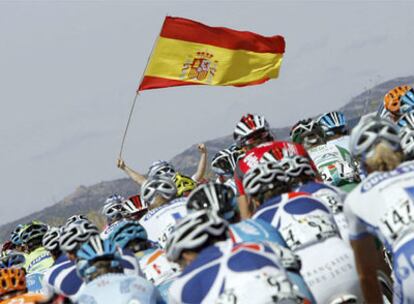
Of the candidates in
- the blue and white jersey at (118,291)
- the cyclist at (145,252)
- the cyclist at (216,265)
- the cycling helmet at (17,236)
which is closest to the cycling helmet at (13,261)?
the cycling helmet at (17,236)

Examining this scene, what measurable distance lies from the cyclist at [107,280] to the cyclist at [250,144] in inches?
111

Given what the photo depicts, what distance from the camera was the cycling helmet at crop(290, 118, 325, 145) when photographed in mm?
13945

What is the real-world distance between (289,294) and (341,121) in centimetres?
835

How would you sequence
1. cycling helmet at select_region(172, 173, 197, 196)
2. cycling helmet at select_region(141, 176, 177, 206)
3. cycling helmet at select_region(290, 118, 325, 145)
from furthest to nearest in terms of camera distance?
cycling helmet at select_region(172, 173, 197, 196) → cycling helmet at select_region(290, 118, 325, 145) → cycling helmet at select_region(141, 176, 177, 206)

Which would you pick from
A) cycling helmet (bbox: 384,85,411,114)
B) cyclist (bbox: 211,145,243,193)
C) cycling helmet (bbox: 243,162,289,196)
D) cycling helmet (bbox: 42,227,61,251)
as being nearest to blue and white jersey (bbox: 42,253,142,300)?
cycling helmet (bbox: 42,227,61,251)

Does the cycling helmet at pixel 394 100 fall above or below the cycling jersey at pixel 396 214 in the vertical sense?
below

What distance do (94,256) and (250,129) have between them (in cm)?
369

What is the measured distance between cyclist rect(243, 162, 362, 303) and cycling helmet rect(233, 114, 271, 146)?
308 centimetres

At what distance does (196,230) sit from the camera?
6.68 metres

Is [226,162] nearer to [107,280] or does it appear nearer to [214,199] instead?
[214,199]

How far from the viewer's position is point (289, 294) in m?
6.34

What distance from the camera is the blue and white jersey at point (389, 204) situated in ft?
23.1

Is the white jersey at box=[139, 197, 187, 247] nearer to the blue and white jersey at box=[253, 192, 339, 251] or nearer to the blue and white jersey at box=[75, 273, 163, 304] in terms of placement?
the blue and white jersey at box=[253, 192, 339, 251]

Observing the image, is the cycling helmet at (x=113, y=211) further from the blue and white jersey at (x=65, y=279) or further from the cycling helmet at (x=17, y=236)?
the blue and white jersey at (x=65, y=279)
